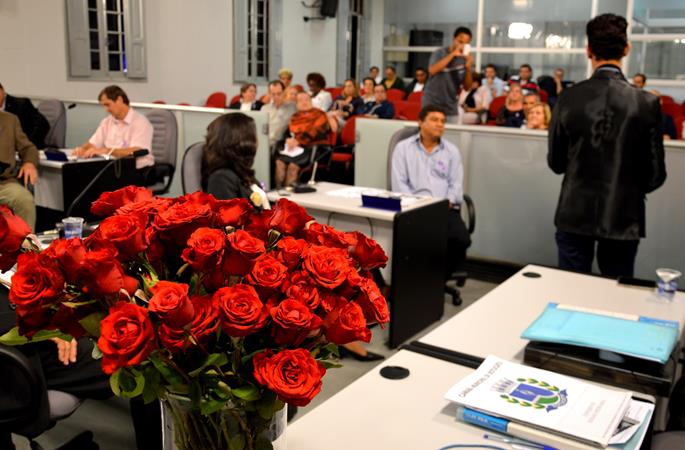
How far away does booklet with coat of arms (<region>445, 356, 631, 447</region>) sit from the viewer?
1354 mm

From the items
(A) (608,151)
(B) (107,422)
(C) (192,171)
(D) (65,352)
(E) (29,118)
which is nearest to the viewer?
(D) (65,352)

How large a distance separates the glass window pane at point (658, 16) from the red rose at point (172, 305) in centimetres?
983

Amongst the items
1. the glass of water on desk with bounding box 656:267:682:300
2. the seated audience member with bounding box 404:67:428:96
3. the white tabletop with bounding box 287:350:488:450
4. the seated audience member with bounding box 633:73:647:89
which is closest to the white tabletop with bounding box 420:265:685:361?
the glass of water on desk with bounding box 656:267:682:300

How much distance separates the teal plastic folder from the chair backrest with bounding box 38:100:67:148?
5453 millimetres

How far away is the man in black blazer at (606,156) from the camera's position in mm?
2930

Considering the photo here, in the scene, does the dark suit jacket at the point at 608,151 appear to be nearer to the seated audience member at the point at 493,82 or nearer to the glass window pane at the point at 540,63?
the seated audience member at the point at 493,82

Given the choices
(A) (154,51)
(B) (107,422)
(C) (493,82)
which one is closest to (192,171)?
(B) (107,422)

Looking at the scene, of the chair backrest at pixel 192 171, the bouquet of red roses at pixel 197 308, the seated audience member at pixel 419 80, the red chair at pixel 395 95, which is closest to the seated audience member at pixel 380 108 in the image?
the red chair at pixel 395 95

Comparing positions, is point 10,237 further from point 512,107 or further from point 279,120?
point 512,107

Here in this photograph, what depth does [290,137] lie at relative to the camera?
676 cm

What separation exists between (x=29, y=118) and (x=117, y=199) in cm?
579

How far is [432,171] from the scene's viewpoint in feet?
14.4

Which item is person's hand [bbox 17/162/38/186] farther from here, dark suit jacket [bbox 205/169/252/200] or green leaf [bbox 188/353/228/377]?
green leaf [bbox 188/353/228/377]

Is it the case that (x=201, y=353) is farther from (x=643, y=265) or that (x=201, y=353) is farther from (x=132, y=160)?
(x=132, y=160)
